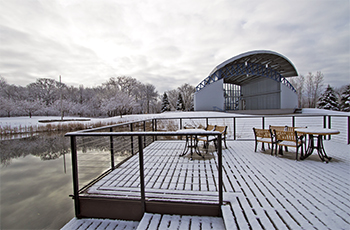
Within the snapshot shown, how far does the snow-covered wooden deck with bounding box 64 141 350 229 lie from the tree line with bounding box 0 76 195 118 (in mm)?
23681

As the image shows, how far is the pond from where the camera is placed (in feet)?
9.30

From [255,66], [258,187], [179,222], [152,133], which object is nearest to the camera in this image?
[179,222]

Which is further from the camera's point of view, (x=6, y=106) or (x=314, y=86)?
(x=314, y=86)

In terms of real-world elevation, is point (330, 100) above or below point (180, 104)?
below

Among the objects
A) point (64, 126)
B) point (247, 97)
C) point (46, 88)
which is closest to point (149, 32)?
point (64, 126)

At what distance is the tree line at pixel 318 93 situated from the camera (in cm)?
2383

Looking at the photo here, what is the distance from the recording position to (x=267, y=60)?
20703 millimetres

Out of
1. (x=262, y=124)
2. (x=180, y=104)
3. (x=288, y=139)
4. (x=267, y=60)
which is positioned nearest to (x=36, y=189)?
(x=288, y=139)

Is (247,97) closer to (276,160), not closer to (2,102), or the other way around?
(276,160)

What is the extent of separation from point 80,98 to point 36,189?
39.2m

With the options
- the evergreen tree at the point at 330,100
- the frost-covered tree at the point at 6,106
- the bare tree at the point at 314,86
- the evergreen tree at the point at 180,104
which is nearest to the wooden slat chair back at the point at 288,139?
the evergreen tree at the point at 330,100

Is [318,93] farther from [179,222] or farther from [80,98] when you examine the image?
[80,98]

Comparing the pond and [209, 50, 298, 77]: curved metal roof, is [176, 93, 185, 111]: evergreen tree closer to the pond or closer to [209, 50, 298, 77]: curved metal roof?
[209, 50, 298, 77]: curved metal roof

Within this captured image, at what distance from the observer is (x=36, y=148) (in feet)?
26.5
